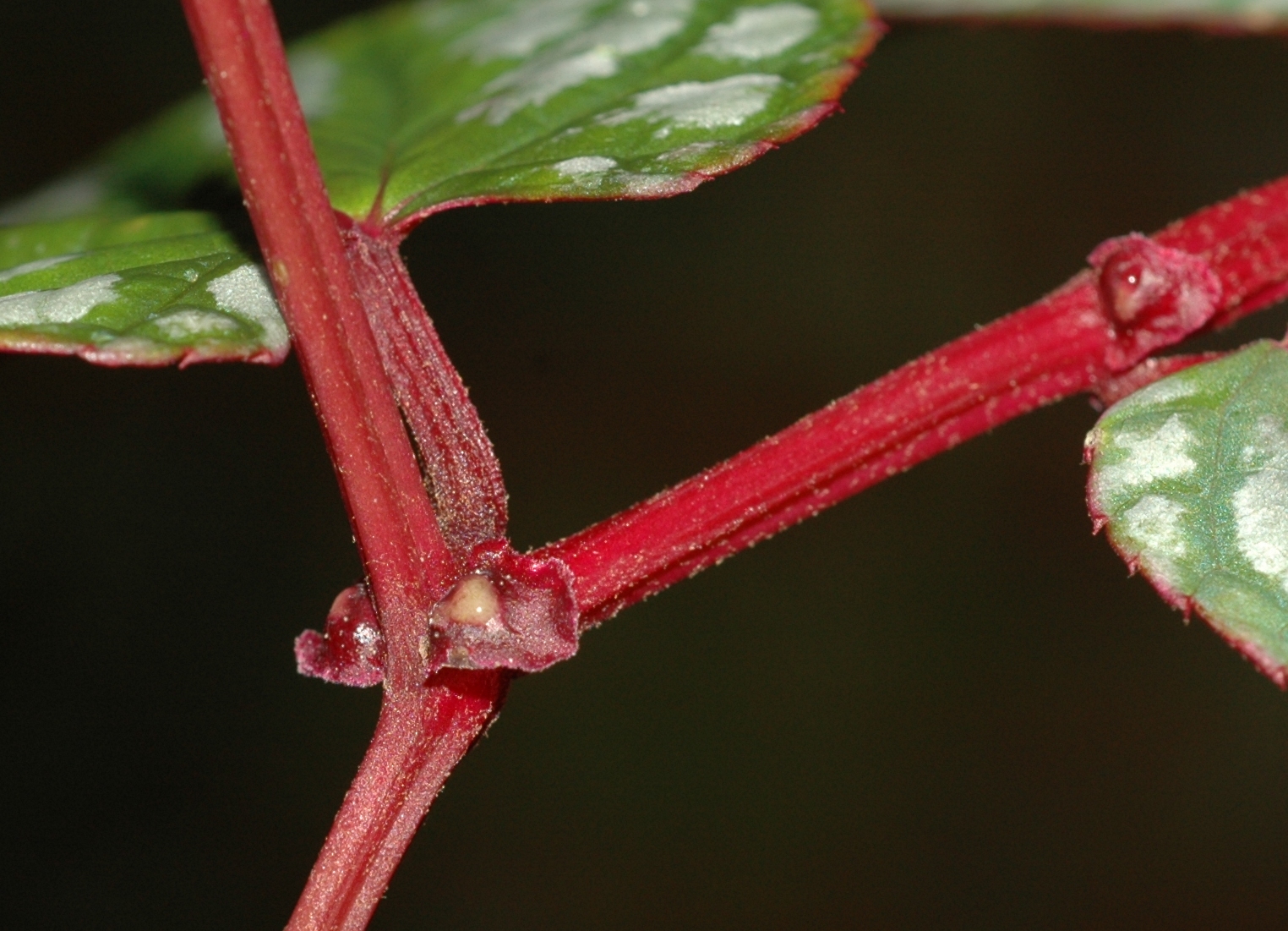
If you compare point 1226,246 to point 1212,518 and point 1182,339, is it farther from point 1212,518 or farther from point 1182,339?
point 1212,518

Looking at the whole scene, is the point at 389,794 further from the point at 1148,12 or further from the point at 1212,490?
the point at 1148,12

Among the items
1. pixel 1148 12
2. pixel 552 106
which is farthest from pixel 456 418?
pixel 1148 12

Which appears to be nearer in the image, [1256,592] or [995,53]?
[1256,592]

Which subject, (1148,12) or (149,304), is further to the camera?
(1148,12)

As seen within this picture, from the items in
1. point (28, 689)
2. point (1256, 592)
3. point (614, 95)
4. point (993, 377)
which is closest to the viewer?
point (1256, 592)

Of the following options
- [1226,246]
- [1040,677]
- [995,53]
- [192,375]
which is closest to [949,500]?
[1040,677]

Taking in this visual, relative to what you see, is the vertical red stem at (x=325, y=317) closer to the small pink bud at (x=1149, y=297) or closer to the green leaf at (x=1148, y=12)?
the small pink bud at (x=1149, y=297)

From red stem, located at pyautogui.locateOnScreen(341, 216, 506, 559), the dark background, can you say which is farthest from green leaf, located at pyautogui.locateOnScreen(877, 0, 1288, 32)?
the dark background

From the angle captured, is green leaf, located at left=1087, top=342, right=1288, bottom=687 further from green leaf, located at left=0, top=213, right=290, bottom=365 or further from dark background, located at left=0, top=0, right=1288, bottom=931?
dark background, located at left=0, top=0, right=1288, bottom=931
